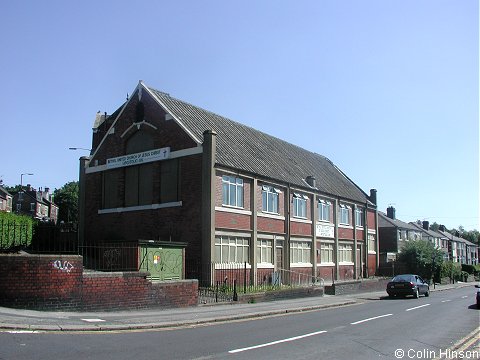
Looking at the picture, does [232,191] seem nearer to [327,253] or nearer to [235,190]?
[235,190]

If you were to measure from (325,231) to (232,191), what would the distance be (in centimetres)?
1302

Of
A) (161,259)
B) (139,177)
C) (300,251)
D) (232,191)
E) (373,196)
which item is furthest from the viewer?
(373,196)

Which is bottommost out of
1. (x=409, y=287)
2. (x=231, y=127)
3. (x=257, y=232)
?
(x=409, y=287)

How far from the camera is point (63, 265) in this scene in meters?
15.5

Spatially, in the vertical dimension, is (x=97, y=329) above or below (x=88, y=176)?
below

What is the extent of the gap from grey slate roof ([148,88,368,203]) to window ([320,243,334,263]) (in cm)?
428

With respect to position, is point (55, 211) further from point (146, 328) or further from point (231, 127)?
point (146, 328)

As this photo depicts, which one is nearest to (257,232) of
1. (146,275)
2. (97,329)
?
(146,275)

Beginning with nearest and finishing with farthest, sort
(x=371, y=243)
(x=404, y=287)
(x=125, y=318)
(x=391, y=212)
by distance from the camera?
(x=125, y=318) < (x=404, y=287) < (x=371, y=243) < (x=391, y=212)

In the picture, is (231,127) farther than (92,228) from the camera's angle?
Yes

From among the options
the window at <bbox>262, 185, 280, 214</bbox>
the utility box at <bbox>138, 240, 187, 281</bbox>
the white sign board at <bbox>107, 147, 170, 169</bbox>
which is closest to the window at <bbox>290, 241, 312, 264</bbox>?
the window at <bbox>262, 185, 280, 214</bbox>

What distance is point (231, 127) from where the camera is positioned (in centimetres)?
3616

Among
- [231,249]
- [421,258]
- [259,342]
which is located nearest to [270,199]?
[231,249]

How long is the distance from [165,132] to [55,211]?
96.2m
